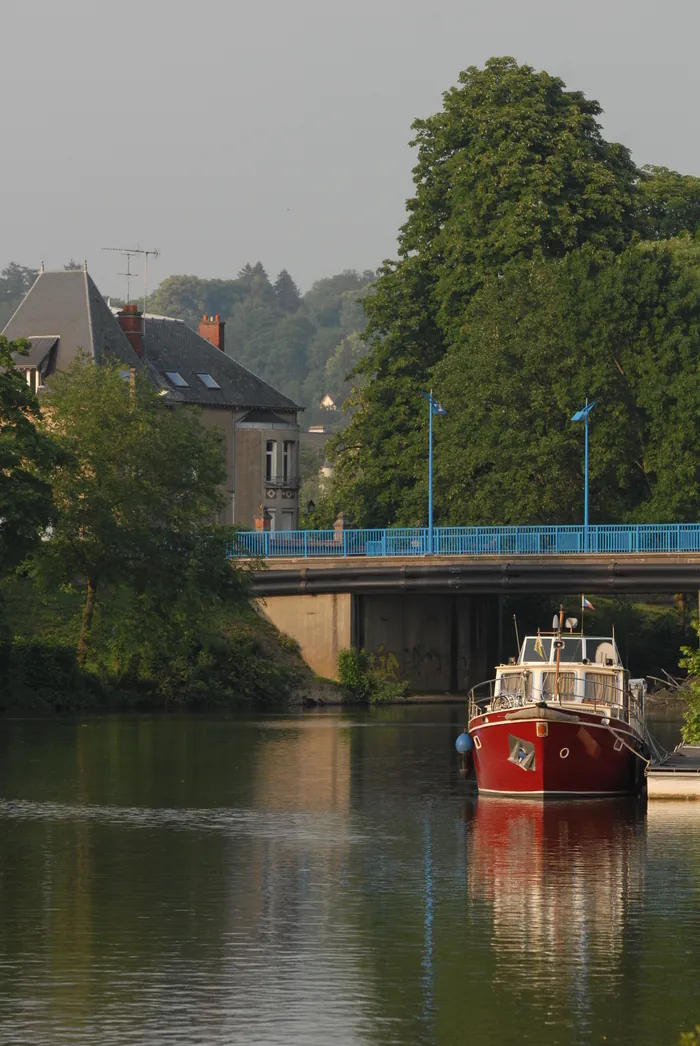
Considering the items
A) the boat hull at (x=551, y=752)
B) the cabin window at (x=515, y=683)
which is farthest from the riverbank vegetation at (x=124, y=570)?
the boat hull at (x=551, y=752)

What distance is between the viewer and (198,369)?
10931 cm

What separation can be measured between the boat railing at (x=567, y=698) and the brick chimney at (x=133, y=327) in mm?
61295

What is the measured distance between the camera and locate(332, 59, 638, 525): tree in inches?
3681

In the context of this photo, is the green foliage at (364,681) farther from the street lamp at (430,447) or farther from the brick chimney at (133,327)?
the brick chimney at (133,327)

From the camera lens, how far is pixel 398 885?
31.2 metres

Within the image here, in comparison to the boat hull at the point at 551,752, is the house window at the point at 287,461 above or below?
above

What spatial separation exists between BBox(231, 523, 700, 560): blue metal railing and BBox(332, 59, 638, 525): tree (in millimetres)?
8679

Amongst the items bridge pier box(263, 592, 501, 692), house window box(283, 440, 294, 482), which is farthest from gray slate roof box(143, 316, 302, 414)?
bridge pier box(263, 592, 501, 692)

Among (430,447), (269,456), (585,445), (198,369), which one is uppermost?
(198,369)

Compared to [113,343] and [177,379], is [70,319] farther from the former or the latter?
[177,379]

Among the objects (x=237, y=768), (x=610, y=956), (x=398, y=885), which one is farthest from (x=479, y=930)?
(x=237, y=768)

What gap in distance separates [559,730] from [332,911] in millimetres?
14213

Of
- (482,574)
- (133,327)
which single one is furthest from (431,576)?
(133,327)

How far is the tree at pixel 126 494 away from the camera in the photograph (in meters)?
72.9
